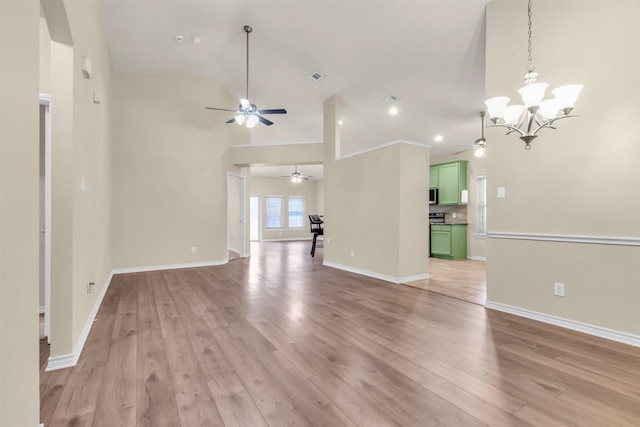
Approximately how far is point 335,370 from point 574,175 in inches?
107

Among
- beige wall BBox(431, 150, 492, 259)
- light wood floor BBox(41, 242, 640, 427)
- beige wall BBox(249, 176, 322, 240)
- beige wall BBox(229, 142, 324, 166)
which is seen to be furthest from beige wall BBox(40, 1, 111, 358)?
beige wall BBox(249, 176, 322, 240)

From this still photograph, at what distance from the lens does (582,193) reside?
256 centimetres

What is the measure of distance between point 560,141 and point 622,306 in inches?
58.6

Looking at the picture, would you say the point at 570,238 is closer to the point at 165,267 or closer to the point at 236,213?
the point at 165,267

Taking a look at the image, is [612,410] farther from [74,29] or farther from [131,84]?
[131,84]

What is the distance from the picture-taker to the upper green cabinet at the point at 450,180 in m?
7.42

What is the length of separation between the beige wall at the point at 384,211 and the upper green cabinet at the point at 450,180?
3.32 meters

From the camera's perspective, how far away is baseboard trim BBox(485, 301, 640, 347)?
229 cm

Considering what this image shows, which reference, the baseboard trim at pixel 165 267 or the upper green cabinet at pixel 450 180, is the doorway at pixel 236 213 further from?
the upper green cabinet at pixel 450 180

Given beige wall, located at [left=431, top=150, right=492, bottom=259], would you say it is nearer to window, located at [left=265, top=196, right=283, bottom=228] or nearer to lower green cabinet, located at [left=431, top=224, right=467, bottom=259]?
lower green cabinet, located at [left=431, top=224, right=467, bottom=259]

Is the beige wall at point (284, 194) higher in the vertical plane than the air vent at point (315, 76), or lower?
lower

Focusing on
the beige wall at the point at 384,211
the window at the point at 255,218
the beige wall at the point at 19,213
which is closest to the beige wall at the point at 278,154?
the beige wall at the point at 384,211

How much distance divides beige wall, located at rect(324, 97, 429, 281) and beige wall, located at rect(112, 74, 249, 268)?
2477 millimetres

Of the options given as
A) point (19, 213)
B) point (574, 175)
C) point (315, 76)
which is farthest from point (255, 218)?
point (19, 213)
